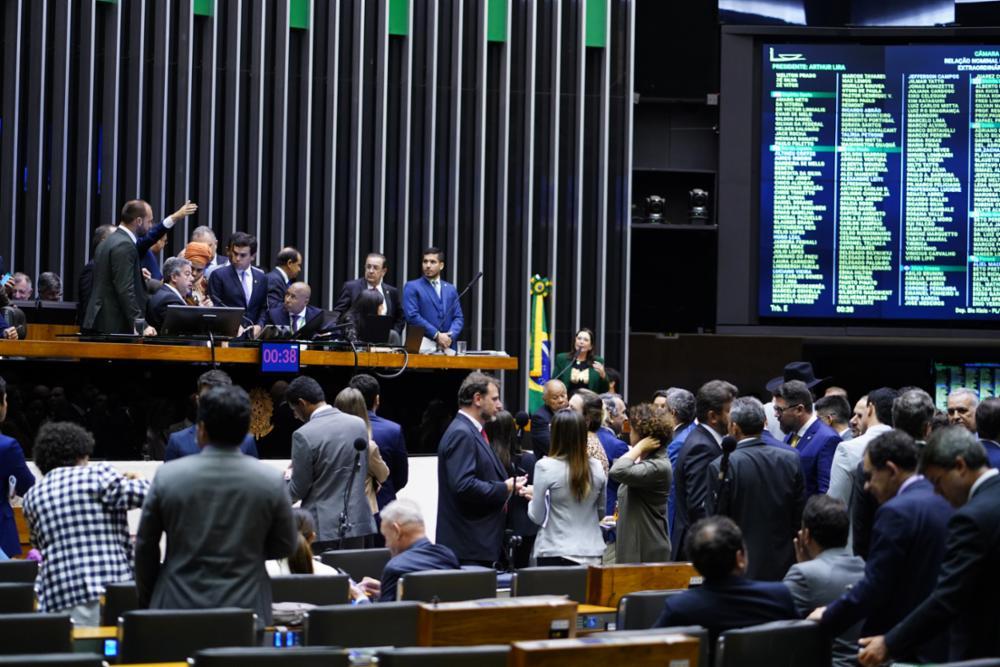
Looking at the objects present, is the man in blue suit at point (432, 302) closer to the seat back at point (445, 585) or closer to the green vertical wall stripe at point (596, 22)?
the green vertical wall stripe at point (596, 22)

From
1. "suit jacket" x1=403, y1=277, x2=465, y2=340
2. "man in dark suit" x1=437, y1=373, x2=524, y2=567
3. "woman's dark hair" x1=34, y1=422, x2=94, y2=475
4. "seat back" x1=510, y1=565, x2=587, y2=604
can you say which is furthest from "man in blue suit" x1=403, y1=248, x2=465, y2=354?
"woman's dark hair" x1=34, y1=422, x2=94, y2=475

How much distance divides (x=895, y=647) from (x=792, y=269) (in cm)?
855

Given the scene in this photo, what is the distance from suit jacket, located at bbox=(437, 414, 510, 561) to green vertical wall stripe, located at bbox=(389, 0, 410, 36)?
6539 mm

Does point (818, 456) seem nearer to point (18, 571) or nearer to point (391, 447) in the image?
point (391, 447)

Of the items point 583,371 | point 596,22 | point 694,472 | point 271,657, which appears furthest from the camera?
point 596,22

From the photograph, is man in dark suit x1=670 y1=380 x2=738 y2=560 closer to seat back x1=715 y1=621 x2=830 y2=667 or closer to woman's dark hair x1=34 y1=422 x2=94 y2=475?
seat back x1=715 y1=621 x2=830 y2=667

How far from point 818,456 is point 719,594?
2311mm

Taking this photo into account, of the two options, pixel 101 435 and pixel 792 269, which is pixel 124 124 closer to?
pixel 101 435

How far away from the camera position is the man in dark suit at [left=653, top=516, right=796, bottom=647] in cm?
399

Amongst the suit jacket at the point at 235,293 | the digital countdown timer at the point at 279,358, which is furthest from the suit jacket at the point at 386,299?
the digital countdown timer at the point at 279,358

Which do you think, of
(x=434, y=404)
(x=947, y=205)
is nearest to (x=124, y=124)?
(x=434, y=404)

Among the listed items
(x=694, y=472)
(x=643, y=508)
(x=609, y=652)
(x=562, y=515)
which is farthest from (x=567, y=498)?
(x=609, y=652)

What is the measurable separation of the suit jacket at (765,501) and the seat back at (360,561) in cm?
138

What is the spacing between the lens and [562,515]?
631 cm
